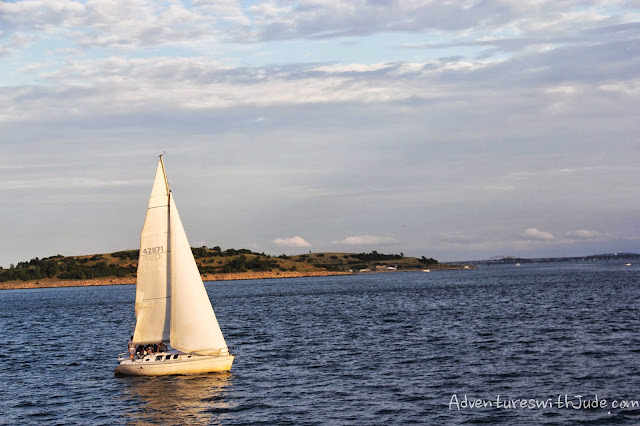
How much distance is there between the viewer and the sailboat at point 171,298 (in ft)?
153

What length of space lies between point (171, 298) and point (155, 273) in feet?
6.53

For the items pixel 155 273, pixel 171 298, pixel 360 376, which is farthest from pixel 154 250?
pixel 360 376

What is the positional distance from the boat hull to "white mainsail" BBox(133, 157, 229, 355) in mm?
807

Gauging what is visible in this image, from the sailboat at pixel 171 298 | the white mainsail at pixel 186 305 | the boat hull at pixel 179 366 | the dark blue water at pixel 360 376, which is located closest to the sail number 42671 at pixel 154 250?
the sailboat at pixel 171 298

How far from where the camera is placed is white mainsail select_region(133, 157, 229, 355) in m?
46.8

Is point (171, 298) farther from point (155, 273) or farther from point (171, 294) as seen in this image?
point (155, 273)

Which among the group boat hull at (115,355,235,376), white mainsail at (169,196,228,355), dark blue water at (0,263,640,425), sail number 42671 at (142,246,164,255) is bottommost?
dark blue water at (0,263,640,425)

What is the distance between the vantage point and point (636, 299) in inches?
4402

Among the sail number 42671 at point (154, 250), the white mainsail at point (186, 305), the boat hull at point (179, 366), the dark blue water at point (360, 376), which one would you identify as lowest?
the dark blue water at point (360, 376)

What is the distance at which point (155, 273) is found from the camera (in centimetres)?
4700

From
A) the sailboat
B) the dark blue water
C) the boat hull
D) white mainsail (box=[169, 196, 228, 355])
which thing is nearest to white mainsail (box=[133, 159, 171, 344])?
the sailboat

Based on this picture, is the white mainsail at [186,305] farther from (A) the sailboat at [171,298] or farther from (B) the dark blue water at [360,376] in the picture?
(B) the dark blue water at [360,376]

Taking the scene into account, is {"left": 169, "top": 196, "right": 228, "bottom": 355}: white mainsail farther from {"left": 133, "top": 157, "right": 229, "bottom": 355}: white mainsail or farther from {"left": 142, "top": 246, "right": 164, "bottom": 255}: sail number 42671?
{"left": 142, "top": 246, "right": 164, "bottom": 255}: sail number 42671

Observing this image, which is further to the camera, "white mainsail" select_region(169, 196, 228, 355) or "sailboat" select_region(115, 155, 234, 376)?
"white mainsail" select_region(169, 196, 228, 355)
